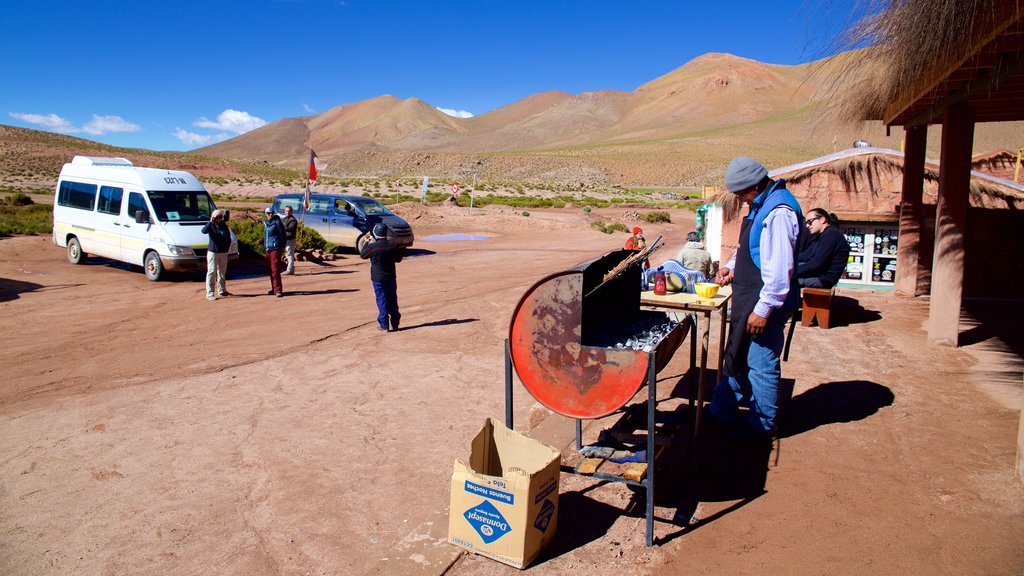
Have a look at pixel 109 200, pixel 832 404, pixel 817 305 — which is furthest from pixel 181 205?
pixel 832 404

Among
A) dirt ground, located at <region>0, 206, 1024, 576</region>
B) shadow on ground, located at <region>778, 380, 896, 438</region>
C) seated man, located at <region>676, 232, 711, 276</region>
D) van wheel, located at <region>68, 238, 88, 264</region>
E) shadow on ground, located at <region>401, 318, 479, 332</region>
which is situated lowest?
dirt ground, located at <region>0, 206, 1024, 576</region>

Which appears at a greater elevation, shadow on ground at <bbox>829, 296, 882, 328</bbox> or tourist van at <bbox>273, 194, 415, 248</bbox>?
tourist van at <bbox>273, 194, 415, 248</bbox>

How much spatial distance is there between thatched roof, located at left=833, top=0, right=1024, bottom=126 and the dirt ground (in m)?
2.97

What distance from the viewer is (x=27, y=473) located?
16.7ft

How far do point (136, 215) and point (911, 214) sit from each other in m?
14.7

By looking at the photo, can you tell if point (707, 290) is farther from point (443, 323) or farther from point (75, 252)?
point (75, 252)

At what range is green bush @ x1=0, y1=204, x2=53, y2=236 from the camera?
2056 centimetres

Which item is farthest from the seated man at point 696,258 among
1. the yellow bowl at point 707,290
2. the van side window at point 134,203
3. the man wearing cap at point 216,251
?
the van side window at point 134,203

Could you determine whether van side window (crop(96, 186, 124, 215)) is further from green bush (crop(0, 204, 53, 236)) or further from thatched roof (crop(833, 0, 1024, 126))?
thatched roof (crop(833, 0, 1024, 126))

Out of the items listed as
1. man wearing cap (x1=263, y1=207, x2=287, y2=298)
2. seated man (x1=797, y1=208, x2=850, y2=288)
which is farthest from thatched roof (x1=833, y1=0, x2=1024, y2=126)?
man wearing cap (x1=263, y1=207, x2=287, y2=298)

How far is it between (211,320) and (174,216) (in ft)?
15.7

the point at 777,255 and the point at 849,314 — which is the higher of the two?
the point at 777,255

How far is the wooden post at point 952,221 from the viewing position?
8.30 meters

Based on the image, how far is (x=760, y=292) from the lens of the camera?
15.5 feet
